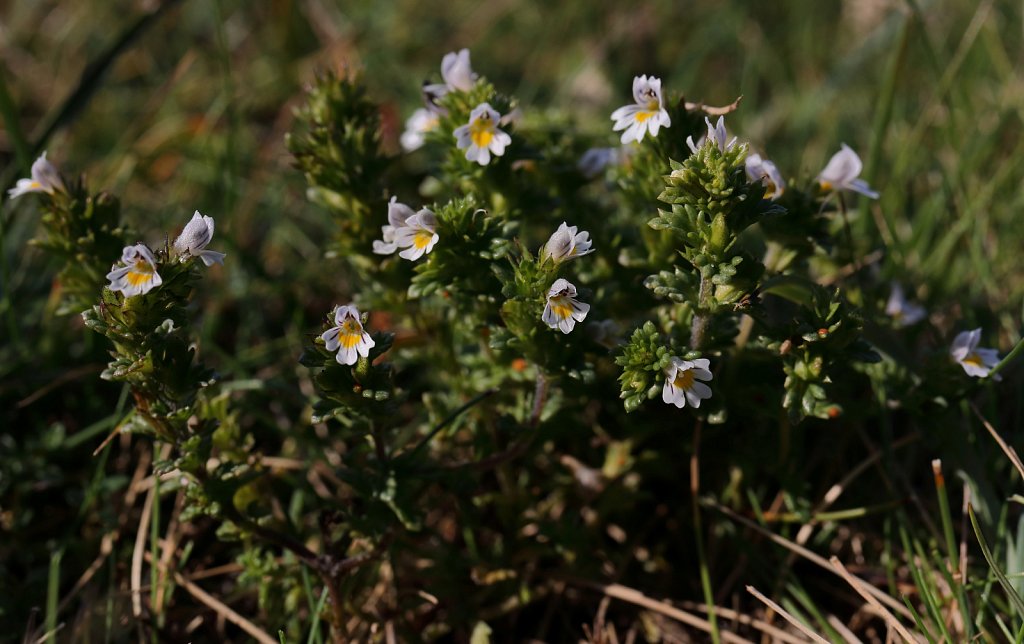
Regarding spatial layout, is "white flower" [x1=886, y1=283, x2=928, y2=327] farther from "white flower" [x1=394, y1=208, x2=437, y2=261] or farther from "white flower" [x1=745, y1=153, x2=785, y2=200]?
"white flower" [x1=394, y1=208, x2=437, y2=261]

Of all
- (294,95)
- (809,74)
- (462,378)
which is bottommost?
(809,74)

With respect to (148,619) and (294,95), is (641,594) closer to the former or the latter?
(148,619)

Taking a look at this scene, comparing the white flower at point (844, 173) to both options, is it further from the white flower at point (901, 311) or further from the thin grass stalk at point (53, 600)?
the thin grass stalk at point (53, 600)

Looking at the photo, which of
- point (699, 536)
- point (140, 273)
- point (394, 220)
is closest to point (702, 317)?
point (699, 536)

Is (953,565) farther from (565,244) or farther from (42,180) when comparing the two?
(42,180)

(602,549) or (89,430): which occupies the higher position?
(89,430)

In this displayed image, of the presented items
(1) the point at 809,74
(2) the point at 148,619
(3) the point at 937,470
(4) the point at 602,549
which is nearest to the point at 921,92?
(1) the point at 809,74
